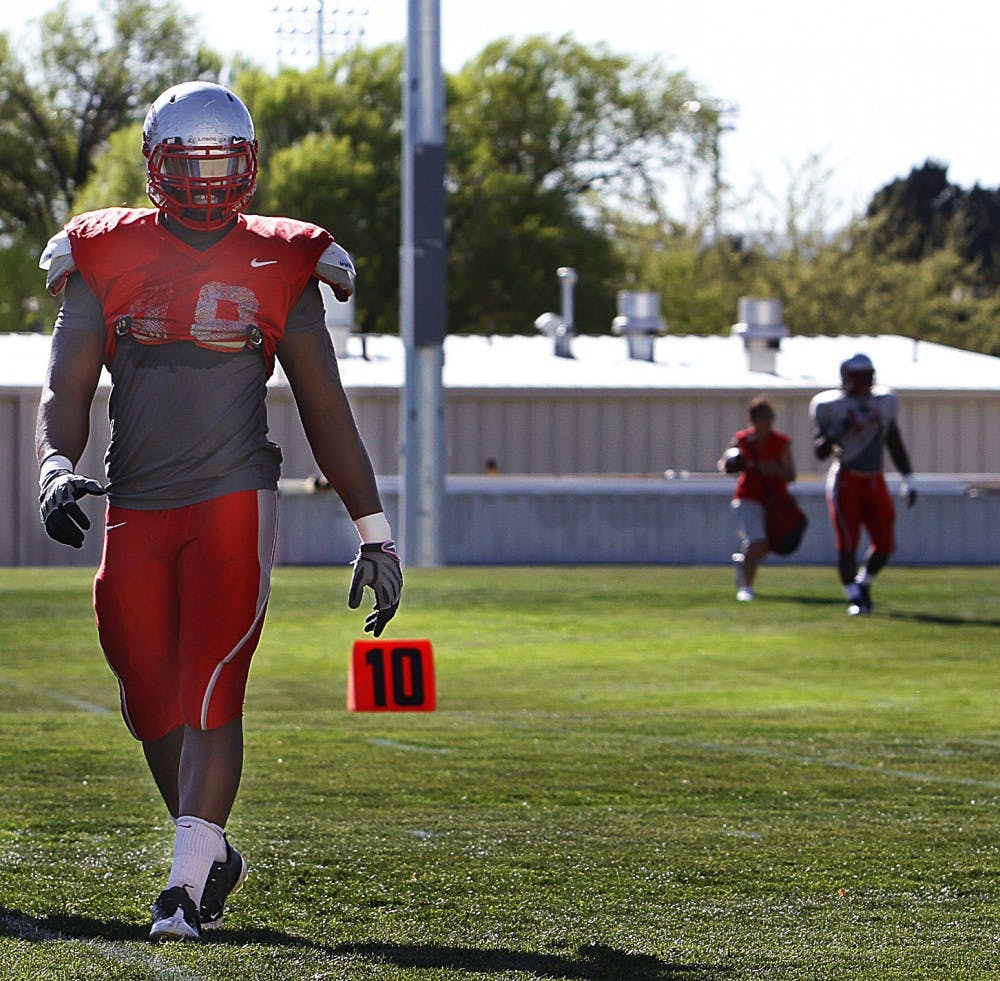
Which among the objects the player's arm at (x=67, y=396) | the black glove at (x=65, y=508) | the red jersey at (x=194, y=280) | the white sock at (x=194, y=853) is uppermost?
the red jersey at (x=194, y=280)

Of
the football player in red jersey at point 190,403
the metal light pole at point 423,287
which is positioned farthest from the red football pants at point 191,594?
the metal light pole at point 423,287

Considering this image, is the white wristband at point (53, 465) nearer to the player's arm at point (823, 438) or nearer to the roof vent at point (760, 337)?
the player's arm at point (823, 438)

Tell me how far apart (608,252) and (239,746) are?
55179mm

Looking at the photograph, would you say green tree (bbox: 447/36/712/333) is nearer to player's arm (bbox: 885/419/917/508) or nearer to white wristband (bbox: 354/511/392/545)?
player's arm (bbox: 885/419/917/508)

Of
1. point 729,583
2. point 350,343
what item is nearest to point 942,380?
point 350,343

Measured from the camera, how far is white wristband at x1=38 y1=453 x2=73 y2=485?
502 cm

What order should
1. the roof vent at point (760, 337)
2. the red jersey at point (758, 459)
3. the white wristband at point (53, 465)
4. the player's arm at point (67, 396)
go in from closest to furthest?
the white wristband at point (53, 465), the player's arm at point (67, 396), the red jersey at point (758, 459), the roof vent at point (760, 337)

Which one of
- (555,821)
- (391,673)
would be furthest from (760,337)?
(555,821)

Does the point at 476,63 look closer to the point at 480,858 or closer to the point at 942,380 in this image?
the point at 942,380

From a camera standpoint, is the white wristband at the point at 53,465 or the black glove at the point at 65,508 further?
the white wristband at the point at 53,465

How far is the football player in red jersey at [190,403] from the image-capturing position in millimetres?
5059

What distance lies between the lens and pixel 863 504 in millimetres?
16562

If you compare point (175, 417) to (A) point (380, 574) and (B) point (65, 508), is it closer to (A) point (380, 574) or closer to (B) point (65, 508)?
(B) point (65, 508)

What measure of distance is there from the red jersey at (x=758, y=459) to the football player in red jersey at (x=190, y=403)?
510 inches
